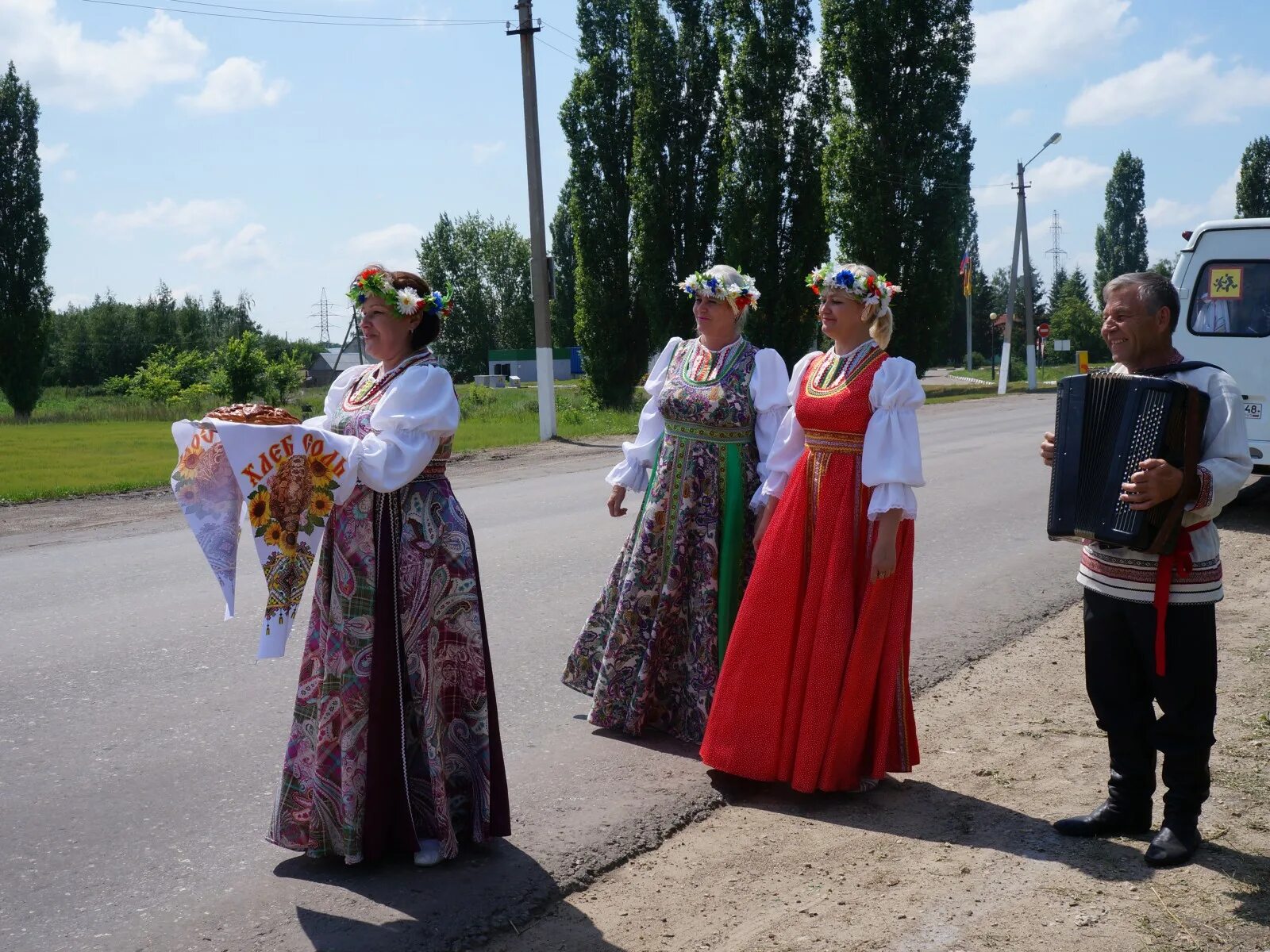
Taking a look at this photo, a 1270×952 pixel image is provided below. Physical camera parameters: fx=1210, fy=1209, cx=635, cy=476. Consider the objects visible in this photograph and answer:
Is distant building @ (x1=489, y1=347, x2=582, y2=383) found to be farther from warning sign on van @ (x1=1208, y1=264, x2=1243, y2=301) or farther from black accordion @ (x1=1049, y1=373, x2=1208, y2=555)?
black accordion @ (x1=1049, y1=373, x2=1208, y2=555)

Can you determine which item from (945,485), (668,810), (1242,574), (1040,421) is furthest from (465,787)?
(1040,421)

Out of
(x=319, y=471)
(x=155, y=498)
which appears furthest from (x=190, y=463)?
(x=155, y=498)

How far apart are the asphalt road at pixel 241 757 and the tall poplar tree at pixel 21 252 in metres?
33.6

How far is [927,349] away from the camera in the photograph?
39844mm

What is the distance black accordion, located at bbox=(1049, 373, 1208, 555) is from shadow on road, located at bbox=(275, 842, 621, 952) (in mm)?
2000

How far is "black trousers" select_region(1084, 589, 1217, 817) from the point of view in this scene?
12.8 feet

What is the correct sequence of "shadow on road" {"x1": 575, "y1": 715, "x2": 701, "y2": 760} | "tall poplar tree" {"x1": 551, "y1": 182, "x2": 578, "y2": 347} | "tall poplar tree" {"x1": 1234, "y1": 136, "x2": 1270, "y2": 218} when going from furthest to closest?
"tall poplar tree" {"x1": 1234, "y1": 136, "x2": 1270, "y2": 218} < "tall poplar tree" {"x1": 551, "y1": 182, "x2": 578, "y2": 347} < "shadow on road" {"x1": 575, "y1": 715, "x2": 701, "y2": 760}

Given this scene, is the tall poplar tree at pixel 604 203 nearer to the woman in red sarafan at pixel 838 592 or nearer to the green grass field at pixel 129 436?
the green grass field at pixel 129 436

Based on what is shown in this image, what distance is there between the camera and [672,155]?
117 feet

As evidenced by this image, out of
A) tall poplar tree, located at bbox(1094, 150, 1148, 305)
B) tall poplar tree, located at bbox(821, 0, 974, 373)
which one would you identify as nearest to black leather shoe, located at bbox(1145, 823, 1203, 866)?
tall poplar tree, located at bbox(821, 0, 974, 373)

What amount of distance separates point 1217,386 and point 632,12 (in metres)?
33.3

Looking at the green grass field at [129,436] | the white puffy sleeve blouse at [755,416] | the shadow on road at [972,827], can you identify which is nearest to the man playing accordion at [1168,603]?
the shadow on road at [972,827]

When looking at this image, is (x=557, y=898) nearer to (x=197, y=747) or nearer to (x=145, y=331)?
(x=197, y=747)

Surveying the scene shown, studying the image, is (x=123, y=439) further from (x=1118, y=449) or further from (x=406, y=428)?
(x=1118, y=449)
